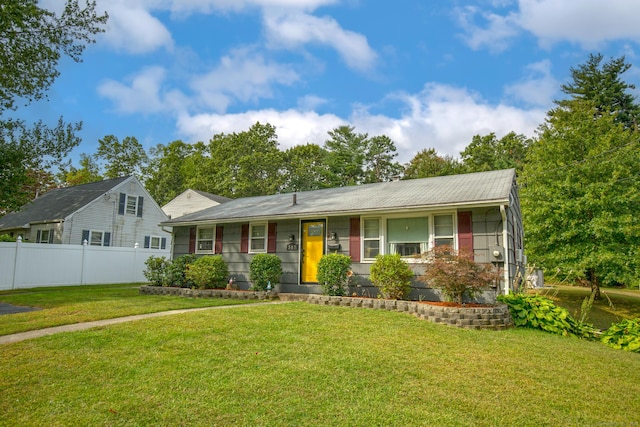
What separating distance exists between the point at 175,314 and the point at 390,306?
453 cm

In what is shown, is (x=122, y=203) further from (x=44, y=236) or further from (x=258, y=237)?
(x=258, y=237)

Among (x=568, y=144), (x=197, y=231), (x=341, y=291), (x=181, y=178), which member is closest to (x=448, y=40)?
(x=568, y=144)

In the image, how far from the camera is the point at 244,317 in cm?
706

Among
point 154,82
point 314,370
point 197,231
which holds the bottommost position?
point 314,370

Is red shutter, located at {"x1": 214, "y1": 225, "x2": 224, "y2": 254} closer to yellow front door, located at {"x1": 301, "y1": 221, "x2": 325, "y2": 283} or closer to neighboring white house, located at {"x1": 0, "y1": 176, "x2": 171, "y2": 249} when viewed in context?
yellow front door, located at {"x1": 301, "y1": 221, "x2": 325, "y2": 283}

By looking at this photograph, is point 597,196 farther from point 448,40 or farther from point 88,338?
point 88,338

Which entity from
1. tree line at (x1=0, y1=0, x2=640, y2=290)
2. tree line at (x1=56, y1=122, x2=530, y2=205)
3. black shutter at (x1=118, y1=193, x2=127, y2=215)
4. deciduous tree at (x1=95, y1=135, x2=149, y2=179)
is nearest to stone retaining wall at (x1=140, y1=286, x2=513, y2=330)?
tree line at (x1=0, y1=0, x2=640, y2=290)

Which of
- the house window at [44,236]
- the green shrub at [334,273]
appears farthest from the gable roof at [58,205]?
the green shrub at [334,273]

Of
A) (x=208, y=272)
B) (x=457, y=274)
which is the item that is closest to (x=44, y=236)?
(x=208, y=272)

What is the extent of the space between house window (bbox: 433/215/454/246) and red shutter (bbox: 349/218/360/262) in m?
2.09

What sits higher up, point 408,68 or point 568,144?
point 408,68

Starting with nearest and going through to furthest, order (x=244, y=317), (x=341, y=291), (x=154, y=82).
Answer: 1. (x=244, y=317)
2. (x=341, y=291)
3. (x=154, y=82)

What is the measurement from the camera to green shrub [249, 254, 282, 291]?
35.6 ft

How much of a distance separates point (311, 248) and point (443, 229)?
3921 millimetres
